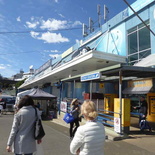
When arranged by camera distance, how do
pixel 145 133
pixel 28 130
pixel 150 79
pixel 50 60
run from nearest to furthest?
pixel 28 130
pixel 145 133
pixel 150 79
pixel 50 60

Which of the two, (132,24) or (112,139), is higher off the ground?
(132,24)

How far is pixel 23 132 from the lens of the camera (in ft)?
10.4

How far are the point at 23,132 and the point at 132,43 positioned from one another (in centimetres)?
1258

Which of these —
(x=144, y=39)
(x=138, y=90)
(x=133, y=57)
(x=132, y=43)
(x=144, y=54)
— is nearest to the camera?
(x=138, y=90)

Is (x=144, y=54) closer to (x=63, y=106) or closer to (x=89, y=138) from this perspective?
(x=63, y=106)

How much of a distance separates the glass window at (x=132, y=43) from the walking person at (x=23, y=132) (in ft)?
38.4

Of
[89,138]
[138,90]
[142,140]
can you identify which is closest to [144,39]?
[138,90]

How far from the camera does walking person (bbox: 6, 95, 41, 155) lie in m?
3.12

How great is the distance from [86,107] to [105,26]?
15.3 meters

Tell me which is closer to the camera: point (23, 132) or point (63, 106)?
point (23, 132)

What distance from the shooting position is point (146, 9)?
12.3 meters

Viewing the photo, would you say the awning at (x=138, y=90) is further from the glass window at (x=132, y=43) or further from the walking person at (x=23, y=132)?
the walking person at (x=23, y=132)

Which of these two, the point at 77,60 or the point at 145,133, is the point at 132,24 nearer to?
the point at 77,60

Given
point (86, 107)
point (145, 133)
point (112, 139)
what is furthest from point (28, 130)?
point (145, 133)
